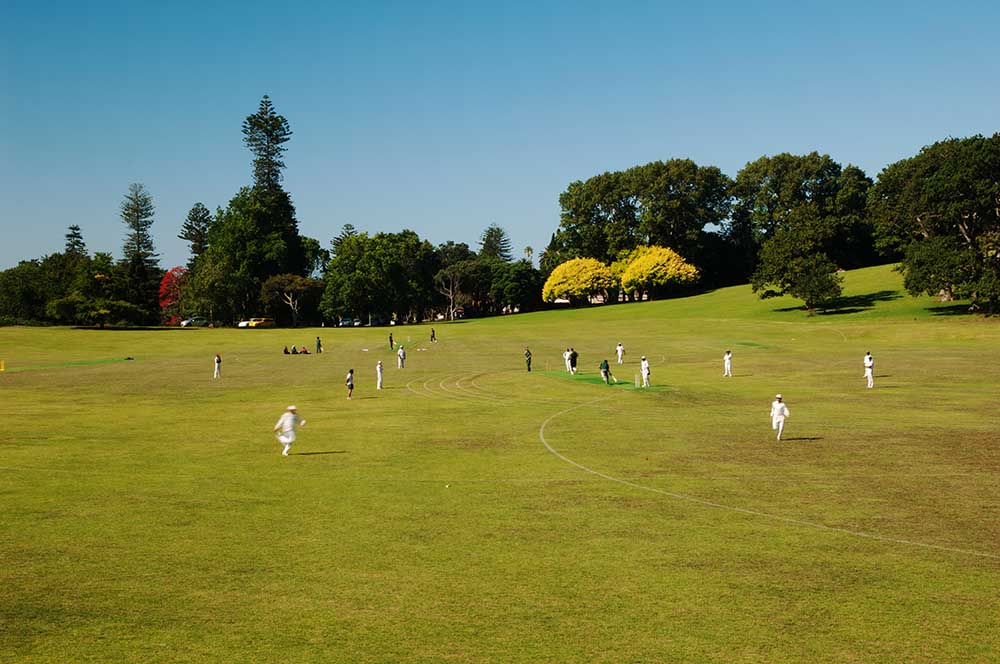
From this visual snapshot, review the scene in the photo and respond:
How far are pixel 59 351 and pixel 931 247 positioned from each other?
330 ft

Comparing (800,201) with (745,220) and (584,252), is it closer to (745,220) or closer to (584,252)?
(745,220)

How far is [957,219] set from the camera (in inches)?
3642

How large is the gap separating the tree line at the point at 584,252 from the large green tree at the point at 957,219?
1.04ft

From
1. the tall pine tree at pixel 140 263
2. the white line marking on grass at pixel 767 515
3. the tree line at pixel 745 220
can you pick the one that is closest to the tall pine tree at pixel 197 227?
the tall pine tree at pixel 140 263

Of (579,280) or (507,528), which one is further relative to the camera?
(579,280)

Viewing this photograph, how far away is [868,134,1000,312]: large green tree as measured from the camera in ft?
285

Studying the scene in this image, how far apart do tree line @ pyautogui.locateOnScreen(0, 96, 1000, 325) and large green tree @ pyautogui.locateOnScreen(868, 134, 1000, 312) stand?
1.04ft

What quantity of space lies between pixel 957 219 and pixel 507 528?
3660 inches

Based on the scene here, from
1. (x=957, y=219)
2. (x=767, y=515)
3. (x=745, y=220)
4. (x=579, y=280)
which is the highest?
(x=745, y=220)

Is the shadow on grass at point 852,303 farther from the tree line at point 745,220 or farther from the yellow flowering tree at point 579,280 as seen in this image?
the yellow flowering tree at point 579,280

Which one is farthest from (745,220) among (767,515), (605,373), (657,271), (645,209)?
(767,515)

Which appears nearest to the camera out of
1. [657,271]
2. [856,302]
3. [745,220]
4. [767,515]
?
[767,515]

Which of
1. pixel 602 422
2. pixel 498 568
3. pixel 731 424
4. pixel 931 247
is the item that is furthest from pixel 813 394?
pixel 931 247

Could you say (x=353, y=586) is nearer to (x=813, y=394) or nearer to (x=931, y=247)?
(x=813, y=394)
